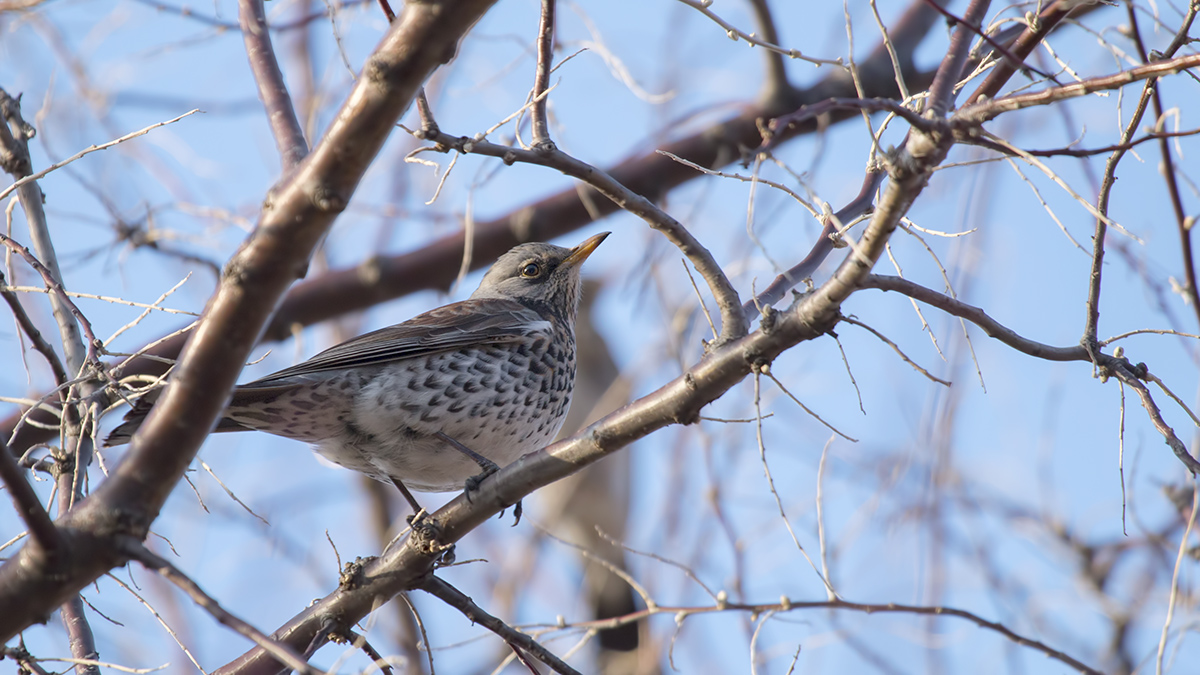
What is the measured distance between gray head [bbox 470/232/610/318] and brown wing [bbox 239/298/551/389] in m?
0.44

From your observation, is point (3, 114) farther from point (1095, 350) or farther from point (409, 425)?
point (1095, 350)

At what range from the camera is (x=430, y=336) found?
15.3 feet

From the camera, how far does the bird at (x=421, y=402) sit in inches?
165

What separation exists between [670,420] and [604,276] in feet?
21.3

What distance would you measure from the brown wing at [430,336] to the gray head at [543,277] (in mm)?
436

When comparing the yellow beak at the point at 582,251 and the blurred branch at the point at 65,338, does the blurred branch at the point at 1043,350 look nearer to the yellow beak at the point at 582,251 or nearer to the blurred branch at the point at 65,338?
the blurred branch at the point at 65,338

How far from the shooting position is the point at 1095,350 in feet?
8.21

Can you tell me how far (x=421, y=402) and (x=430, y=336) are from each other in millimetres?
439

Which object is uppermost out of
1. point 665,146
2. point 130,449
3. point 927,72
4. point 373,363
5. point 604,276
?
point 604,276

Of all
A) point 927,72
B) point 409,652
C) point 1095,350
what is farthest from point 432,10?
point 409,652

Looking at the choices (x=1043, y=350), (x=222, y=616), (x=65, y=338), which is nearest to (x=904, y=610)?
(x=1043, y=350)

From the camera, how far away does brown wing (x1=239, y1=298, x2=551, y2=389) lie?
430 cm

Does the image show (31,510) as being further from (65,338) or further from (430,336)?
(430,336)

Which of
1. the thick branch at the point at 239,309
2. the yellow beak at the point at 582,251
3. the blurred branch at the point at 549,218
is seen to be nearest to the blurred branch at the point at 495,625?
the thick branch at the point at 239,309
